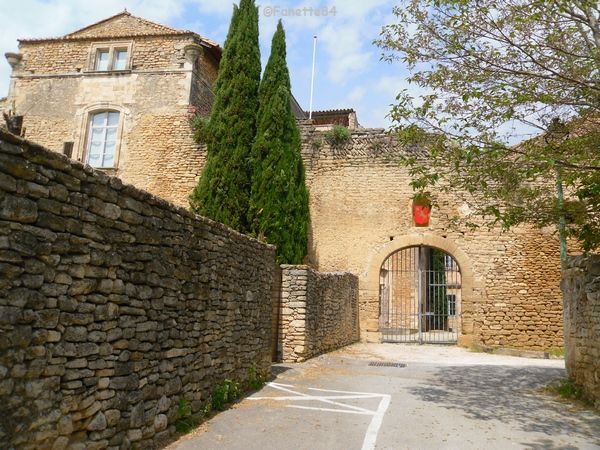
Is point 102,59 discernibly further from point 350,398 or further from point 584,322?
point 584,322

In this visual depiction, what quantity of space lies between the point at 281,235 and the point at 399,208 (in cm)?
423

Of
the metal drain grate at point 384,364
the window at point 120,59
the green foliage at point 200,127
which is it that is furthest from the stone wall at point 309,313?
the window at point 120,59

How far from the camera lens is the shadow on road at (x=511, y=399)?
18.2 ft

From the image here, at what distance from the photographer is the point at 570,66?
6090 mm

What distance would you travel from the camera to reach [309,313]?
9.95 m

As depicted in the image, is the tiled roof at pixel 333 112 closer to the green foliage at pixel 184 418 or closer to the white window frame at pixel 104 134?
the white window frame at pixel 104 134

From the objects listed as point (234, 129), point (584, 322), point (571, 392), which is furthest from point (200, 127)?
point (571, 392)

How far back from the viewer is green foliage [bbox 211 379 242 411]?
18.1ft

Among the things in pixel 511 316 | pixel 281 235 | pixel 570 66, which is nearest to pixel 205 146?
pixel 281 235

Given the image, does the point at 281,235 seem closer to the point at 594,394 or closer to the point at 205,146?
the point at 205,146

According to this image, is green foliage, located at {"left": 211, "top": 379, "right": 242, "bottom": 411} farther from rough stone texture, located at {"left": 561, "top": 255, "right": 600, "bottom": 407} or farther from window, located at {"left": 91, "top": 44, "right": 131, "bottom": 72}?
window, located at {"left": 91, "top": 44, "right": 131, "bottom": 72}

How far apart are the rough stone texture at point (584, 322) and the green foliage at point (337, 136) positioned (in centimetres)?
881

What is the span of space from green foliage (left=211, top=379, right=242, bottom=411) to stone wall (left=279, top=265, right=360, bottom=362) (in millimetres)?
3458

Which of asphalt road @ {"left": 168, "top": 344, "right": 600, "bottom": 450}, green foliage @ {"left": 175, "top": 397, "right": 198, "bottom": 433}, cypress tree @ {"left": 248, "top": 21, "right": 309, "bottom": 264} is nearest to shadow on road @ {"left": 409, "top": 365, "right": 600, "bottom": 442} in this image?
asphalt road @ {"left": 168, "top": 344, "right": 600, "bottom": 450}
